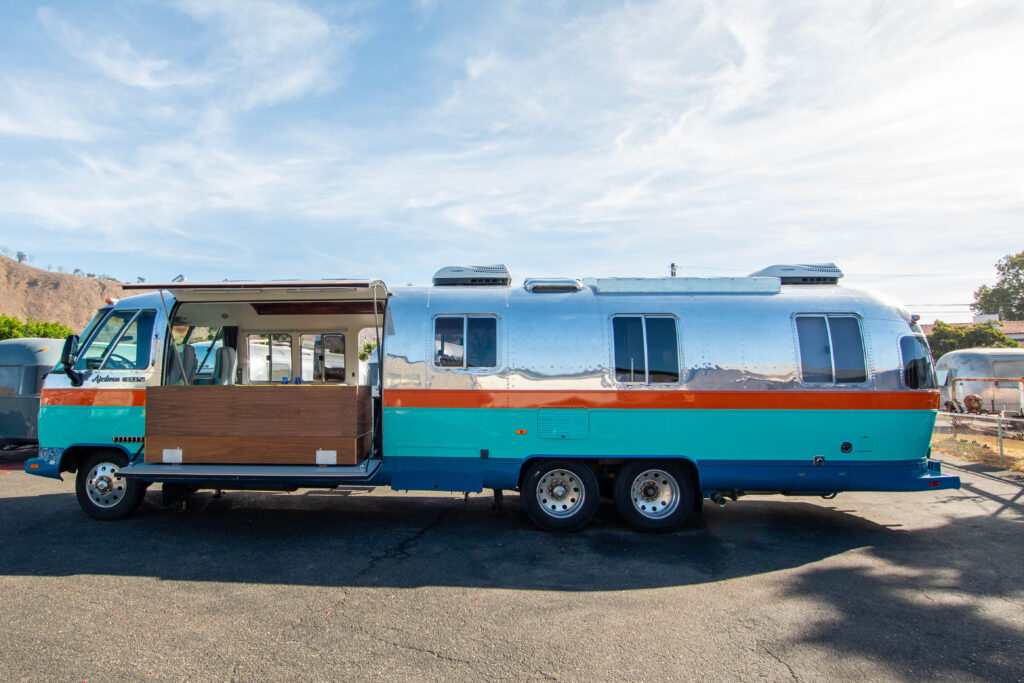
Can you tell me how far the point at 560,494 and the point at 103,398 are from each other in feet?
18.9

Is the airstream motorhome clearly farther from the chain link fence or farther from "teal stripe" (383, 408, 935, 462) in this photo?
the chain link fence

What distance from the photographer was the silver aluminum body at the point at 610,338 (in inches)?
281

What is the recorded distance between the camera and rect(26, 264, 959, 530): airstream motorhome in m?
7.04

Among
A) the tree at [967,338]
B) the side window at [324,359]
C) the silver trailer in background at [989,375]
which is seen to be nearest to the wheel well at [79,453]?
the side window at [324,359]

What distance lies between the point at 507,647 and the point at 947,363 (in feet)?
82.4

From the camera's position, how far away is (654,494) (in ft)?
23.8

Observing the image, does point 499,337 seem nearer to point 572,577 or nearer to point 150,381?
point 572,577

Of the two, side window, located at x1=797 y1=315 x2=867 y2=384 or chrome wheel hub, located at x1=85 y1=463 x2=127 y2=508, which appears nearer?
side window, located at x1=797 y1=315 x2=867 y2=384

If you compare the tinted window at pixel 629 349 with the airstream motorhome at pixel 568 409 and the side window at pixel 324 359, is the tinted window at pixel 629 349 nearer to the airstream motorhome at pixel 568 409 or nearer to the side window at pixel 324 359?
the airstream motorhome at pixel 568 409

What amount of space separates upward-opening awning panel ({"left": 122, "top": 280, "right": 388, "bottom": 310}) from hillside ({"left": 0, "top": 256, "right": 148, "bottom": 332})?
→ 2416 inches

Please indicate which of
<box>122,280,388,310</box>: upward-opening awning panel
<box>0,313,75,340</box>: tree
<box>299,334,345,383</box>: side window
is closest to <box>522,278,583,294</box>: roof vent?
<box>122,280,388,310</box>: upward-opening awning panel

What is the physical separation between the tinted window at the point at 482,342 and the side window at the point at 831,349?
12.0ft

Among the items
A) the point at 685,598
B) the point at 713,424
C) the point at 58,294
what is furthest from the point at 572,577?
the point at 58,294

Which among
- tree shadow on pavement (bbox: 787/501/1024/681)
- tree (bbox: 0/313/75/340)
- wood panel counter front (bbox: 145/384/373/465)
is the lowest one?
tree shadow on pavement (bbox: 787/501/1024/681)
